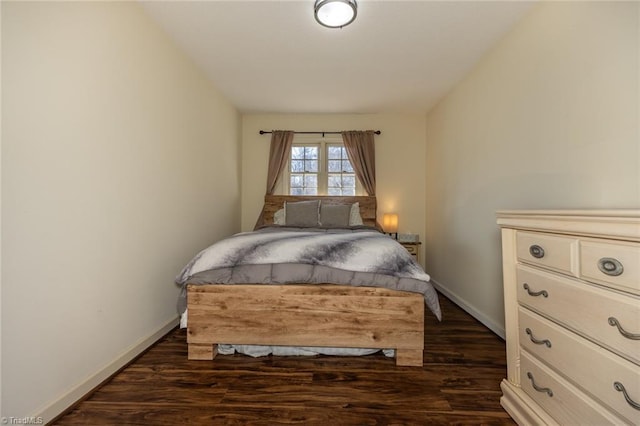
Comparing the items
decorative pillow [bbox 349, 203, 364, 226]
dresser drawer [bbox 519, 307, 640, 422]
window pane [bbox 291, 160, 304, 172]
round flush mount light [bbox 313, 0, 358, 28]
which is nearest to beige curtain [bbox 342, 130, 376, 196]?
decorative pillow [bbox 349, 203, 364, 226]

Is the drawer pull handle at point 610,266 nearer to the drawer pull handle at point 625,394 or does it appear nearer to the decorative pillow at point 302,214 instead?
the drawer pull handle at point 625,394

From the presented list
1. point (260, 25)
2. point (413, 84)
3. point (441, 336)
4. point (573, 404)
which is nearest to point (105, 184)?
point (260, 25)

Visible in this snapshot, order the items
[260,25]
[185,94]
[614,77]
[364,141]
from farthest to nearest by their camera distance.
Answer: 1. [364,141]
2. [185,94]
3. [260,25]
4. [614,77]

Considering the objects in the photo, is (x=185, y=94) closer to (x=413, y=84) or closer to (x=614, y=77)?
(x=413, y=84)

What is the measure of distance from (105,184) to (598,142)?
8.96 feet

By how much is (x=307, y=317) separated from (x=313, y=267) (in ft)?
1.08

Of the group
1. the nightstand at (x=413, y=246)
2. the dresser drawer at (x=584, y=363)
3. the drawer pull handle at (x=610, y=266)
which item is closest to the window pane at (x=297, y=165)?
the nightstand at (x=413, y=246)

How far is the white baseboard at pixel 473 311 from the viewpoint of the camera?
7.26 feet

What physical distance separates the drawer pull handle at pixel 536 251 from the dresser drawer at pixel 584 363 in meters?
0.27

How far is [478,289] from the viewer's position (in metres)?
2.59

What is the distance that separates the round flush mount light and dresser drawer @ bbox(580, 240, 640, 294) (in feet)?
5.94

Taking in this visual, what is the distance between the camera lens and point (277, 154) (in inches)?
161

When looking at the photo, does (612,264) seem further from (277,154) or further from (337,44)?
(277,154)

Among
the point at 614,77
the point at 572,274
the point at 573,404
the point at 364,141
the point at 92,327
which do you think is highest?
the point at 364,141
